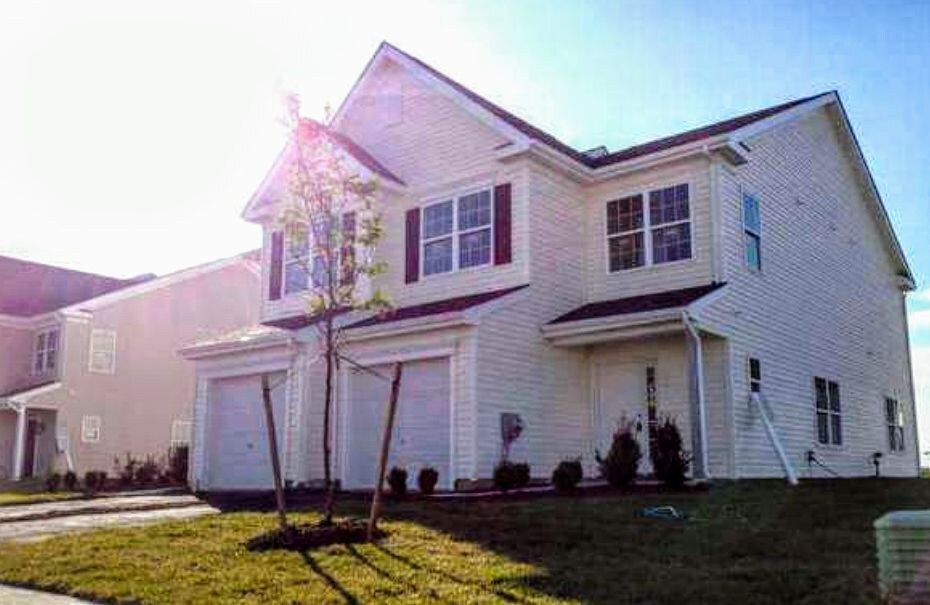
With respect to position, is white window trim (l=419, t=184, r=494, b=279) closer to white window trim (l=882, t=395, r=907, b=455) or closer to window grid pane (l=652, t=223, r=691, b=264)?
window grid pane (l=652, t=223, r=691, b=264)

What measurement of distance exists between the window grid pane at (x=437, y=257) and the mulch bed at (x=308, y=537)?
938 centimetres

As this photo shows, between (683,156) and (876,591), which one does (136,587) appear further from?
(683,156)

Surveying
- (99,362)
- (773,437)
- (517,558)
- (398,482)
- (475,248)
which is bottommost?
(517,558)

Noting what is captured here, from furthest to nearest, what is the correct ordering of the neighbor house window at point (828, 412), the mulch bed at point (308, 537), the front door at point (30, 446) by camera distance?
the front door at point (30, 446)
the neighbor house window at point (828, 412)
the mulch bed at point (308, 537)

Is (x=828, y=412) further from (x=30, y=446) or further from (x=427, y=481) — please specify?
Result: (x=30, y=446)

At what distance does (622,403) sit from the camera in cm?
1773

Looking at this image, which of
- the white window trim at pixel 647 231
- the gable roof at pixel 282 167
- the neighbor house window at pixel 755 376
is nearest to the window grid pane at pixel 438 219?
the gable roof at pixel 282 167

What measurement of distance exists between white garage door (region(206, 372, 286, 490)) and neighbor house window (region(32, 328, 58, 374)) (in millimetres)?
13306

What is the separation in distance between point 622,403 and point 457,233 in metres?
4.86

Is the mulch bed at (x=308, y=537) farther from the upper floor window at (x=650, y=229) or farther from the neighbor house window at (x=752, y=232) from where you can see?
the neighbor house window at (x=752, y=232)

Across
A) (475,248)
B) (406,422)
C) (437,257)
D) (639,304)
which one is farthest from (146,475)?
(639,304)

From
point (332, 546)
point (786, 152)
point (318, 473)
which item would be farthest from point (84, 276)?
point (332, 546)

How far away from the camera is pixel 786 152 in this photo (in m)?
20.4

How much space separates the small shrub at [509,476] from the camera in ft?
46.6
